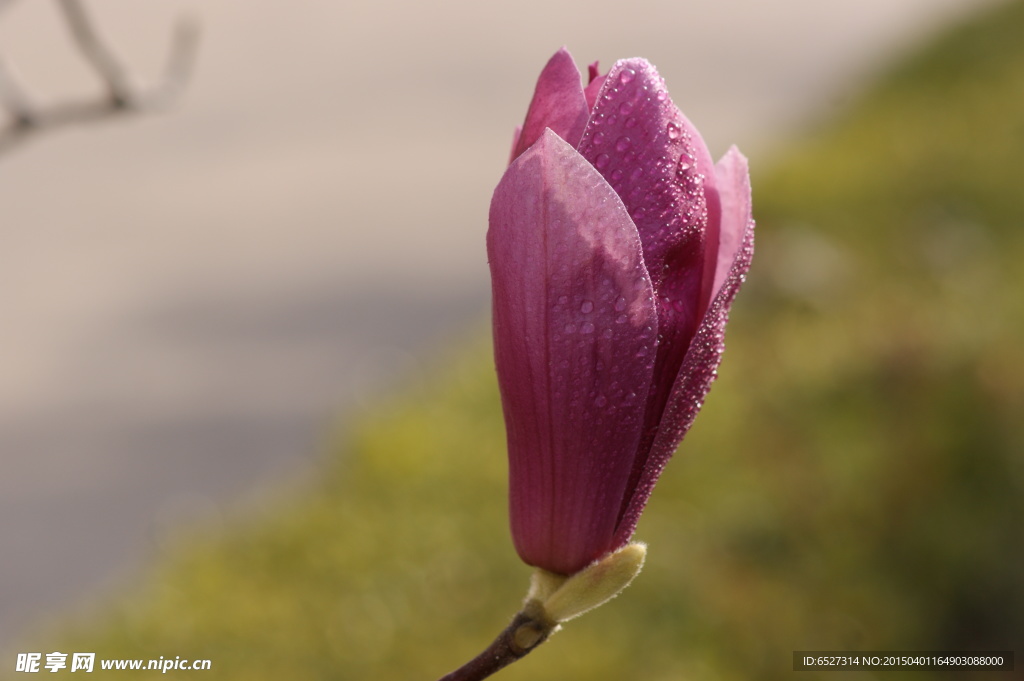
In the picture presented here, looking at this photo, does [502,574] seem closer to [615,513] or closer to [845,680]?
[845,680]

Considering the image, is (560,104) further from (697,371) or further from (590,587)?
(590,587)

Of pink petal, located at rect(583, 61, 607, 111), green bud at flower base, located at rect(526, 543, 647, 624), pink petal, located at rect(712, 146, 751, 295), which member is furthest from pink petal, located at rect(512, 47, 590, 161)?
green bud at flower base, located at rect(526, 543, 647, 624)

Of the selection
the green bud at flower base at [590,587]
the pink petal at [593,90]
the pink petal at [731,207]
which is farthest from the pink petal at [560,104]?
the green bud at flower base at [590,587]

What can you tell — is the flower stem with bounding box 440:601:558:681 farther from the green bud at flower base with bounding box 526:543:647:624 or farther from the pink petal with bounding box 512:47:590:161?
the pink petal with bounding box 512:47:590:161

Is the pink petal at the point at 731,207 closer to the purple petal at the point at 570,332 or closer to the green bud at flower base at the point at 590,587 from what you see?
the purple petal at the point at 570,332

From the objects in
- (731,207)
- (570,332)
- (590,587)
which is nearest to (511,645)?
(590,587)

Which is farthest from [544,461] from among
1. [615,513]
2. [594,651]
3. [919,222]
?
[919,222]

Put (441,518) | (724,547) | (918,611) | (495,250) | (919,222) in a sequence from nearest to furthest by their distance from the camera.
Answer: (495,250) → (918,611) → (724,547) → (441,518) → (919,222)
